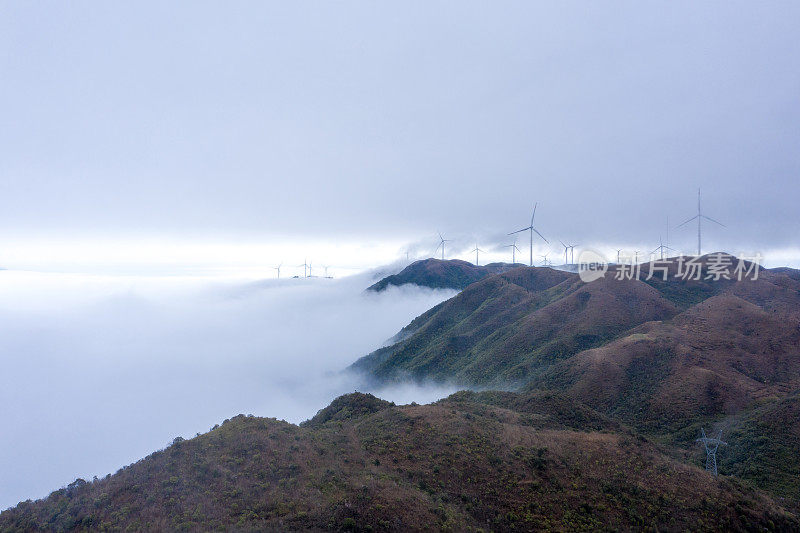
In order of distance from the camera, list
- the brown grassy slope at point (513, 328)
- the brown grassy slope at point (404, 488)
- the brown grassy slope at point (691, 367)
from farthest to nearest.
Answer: the brown grassy slope at point (513, 328), the brown grassy slope at point (691, 367), the brown grassy slope at point (404, 488)

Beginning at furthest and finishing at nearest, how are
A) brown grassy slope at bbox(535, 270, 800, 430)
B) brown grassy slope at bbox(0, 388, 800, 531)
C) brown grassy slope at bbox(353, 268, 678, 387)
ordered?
1. brown grassy slope at bbox(353, 268, 678, 387)
2. brown grassy slope at bbox(535, 270, 800, 430)
3. brown grassy slope at bbox(0, 388, 800, 531)

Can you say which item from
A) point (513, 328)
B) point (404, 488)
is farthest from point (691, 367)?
point (404, 488)

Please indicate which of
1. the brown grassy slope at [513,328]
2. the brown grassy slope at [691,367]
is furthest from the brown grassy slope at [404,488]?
the brown grassy slope at [513,328]

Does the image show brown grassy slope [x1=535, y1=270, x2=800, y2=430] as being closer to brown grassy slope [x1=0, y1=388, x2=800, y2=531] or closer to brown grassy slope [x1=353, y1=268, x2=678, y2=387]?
brown grassy slope [x1=353, y1=268, x2=678, y2=387]

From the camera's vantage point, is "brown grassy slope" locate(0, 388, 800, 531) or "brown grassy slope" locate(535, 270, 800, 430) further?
"brown grassy slope" locate(535, 270, 800, 430)

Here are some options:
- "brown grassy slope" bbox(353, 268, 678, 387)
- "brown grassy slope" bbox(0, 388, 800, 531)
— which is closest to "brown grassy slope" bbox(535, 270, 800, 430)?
"brown grassy slope" bbox(353, 268, 678, 387)

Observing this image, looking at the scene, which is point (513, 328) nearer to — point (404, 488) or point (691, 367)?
point (691, 367)

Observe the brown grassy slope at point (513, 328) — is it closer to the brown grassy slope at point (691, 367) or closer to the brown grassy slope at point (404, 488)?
the brown grassy slope at point (691, 367)

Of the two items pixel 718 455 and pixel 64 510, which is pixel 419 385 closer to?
pixel 718 455

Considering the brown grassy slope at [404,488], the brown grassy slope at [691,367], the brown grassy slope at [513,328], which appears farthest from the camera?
the brown grassy slope at [513,328]
